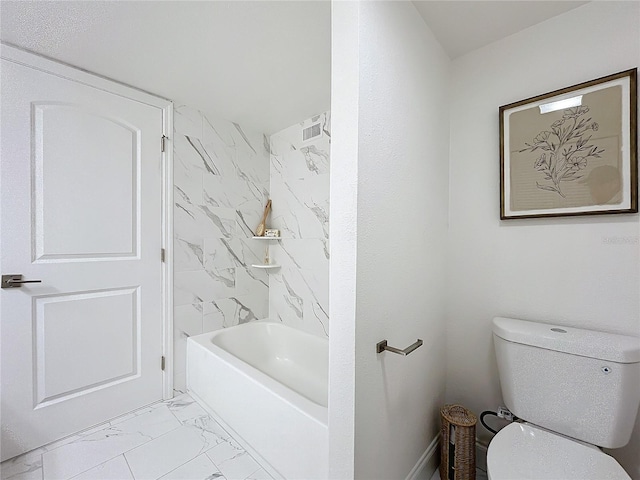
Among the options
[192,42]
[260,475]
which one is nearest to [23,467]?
[260,475]

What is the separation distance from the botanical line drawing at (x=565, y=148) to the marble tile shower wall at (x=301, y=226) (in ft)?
4.62

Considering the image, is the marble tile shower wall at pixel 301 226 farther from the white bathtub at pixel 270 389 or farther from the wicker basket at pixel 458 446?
the wicker basket at pixel 458 446

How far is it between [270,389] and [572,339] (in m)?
1.41

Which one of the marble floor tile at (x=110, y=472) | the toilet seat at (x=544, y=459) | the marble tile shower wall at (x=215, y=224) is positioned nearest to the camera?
the toilet seat at (x=544, y=459)

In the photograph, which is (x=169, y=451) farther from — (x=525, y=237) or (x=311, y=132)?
(x=311, y=132)

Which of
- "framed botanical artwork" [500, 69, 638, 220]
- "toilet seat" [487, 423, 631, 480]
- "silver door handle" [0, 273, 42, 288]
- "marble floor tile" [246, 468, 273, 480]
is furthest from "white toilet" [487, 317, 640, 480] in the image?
"silver door handle" [0, 273, 42, 288]

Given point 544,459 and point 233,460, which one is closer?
point 544,459

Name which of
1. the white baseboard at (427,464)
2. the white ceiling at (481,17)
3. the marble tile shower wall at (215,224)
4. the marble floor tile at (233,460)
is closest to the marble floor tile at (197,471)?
the marble floor tile at (233,460)

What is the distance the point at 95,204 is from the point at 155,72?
91 centimetres

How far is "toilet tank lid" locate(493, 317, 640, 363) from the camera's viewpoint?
3.57 feet

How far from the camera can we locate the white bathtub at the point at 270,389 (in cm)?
133

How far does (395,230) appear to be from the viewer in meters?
1.22

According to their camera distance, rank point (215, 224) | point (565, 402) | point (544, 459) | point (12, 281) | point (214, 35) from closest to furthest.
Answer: point (544, 459), point (565, 402), point (214, 35), point (12, 281), point (215, 224)

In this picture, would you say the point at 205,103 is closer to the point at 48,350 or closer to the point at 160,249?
the point at 160,249
